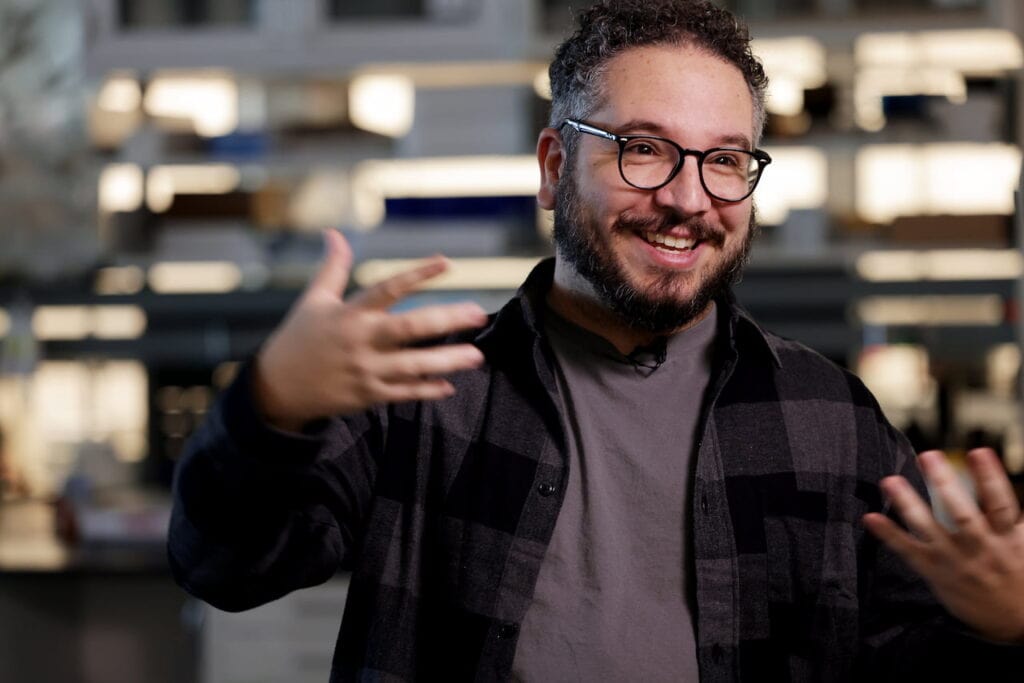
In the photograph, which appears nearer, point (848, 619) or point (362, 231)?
point (848, 619)

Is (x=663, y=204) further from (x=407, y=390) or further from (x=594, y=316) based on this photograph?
(x=407, y=390)

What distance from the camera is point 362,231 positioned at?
153 inches

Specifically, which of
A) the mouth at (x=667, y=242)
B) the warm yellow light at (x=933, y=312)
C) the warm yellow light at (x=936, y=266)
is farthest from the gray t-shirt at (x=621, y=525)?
the warm yellow light at (x=933, y=312)

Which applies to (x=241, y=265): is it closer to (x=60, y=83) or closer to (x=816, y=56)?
(x=60, y=83)

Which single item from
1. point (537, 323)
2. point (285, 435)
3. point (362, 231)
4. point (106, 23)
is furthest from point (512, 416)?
point (106, 23)

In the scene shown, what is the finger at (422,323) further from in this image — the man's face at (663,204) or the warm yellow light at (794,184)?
the warm yellow light at (794,184)

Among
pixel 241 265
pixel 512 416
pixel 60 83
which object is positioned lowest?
pixel 241 265

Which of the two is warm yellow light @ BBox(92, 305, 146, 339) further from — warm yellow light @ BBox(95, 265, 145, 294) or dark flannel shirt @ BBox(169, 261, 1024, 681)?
dark flannel shirt @ BBox(169, 261, 1024, 681)

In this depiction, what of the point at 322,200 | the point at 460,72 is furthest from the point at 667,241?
the point at 322,200

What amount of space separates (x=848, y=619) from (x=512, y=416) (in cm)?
34

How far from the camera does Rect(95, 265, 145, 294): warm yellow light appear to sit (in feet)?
13.9

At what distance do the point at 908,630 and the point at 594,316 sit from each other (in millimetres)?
393

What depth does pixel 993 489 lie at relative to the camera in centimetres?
97

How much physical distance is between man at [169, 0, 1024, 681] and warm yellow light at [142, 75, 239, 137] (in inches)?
127
